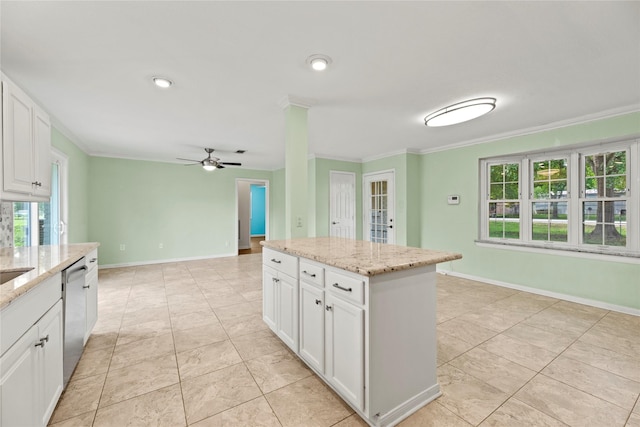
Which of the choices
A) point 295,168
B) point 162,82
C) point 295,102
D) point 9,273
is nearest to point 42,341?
point 9,273

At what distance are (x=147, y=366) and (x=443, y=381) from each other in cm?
227

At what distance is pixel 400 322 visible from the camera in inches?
62.5

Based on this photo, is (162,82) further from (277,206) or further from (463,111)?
(277,206)

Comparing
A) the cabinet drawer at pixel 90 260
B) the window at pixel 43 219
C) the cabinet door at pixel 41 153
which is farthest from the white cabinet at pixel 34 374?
the window at pixel 43 219

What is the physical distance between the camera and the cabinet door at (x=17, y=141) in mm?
1817

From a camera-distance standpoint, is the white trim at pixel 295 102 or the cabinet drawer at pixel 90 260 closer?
the cabinet drawer at pixel 90 260

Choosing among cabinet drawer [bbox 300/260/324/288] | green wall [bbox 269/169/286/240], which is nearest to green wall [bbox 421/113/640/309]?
green wall [bbox 269/169/286/240]

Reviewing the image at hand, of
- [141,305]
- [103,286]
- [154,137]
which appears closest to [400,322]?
[141,305]

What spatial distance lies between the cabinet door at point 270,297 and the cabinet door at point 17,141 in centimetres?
197

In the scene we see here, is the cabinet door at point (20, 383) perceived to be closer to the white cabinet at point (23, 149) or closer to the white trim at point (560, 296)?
the white cabinet at point (23, 149)

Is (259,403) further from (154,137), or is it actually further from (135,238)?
(135,238)

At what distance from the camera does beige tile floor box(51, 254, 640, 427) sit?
163 centimetres

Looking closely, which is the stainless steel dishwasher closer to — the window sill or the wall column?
the wall column

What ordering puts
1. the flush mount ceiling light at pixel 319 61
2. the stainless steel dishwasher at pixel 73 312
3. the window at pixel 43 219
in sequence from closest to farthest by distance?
the stainless steel dishwasher at pixel 73 312, the flush mount ceiling light at pixel 319 61, the window at pixel 43 219
